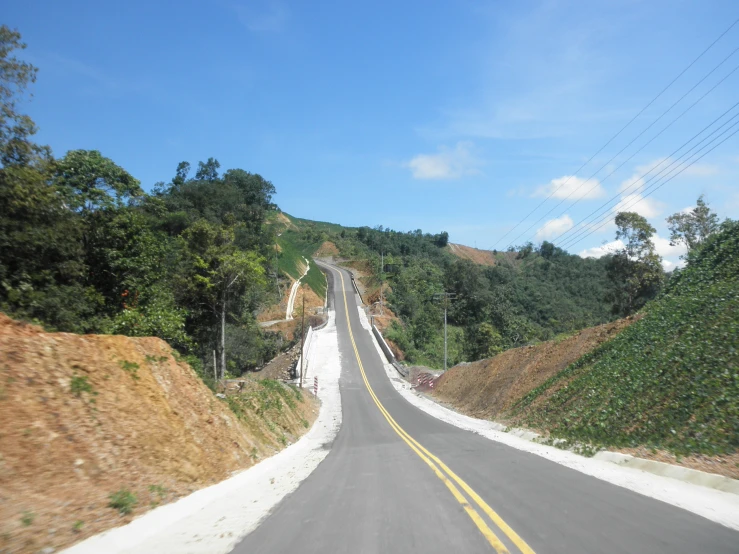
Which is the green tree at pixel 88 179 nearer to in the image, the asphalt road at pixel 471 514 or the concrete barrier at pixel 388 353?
the asphalt road at pixel 471 514

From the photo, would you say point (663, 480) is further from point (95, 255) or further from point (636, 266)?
point (636, 266)

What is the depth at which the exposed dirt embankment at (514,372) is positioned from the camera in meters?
26.4

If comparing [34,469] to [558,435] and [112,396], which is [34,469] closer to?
[112,396]

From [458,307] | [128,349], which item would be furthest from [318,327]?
[128,349]

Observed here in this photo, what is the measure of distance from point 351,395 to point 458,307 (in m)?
49.7


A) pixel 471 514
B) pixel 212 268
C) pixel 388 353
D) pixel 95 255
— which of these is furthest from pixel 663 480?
pixel 388 353

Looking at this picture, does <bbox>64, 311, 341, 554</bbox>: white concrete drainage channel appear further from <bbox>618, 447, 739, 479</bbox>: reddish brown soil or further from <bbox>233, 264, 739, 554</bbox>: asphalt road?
<bbox>618, 447, 739, 479</bbox>: reddish brown soil

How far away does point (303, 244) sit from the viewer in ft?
465

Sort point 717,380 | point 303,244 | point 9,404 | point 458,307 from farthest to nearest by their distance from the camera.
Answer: point 303,244 < point 458,307 < point 717,380 < point 9,404

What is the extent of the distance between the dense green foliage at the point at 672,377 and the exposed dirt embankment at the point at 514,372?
2.05 meters

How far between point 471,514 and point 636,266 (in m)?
47.1

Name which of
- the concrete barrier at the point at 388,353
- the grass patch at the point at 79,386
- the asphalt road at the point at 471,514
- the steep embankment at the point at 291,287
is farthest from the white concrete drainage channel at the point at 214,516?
the steep embankment at the point at 291,287

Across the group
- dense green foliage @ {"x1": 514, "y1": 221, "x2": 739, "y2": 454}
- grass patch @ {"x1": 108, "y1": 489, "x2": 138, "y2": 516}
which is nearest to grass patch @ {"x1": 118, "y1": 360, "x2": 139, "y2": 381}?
grass patch @ {"x1": 108, "y1": 489, "x2": 138, "y2": 516}

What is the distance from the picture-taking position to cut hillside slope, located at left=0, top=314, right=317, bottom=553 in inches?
260
